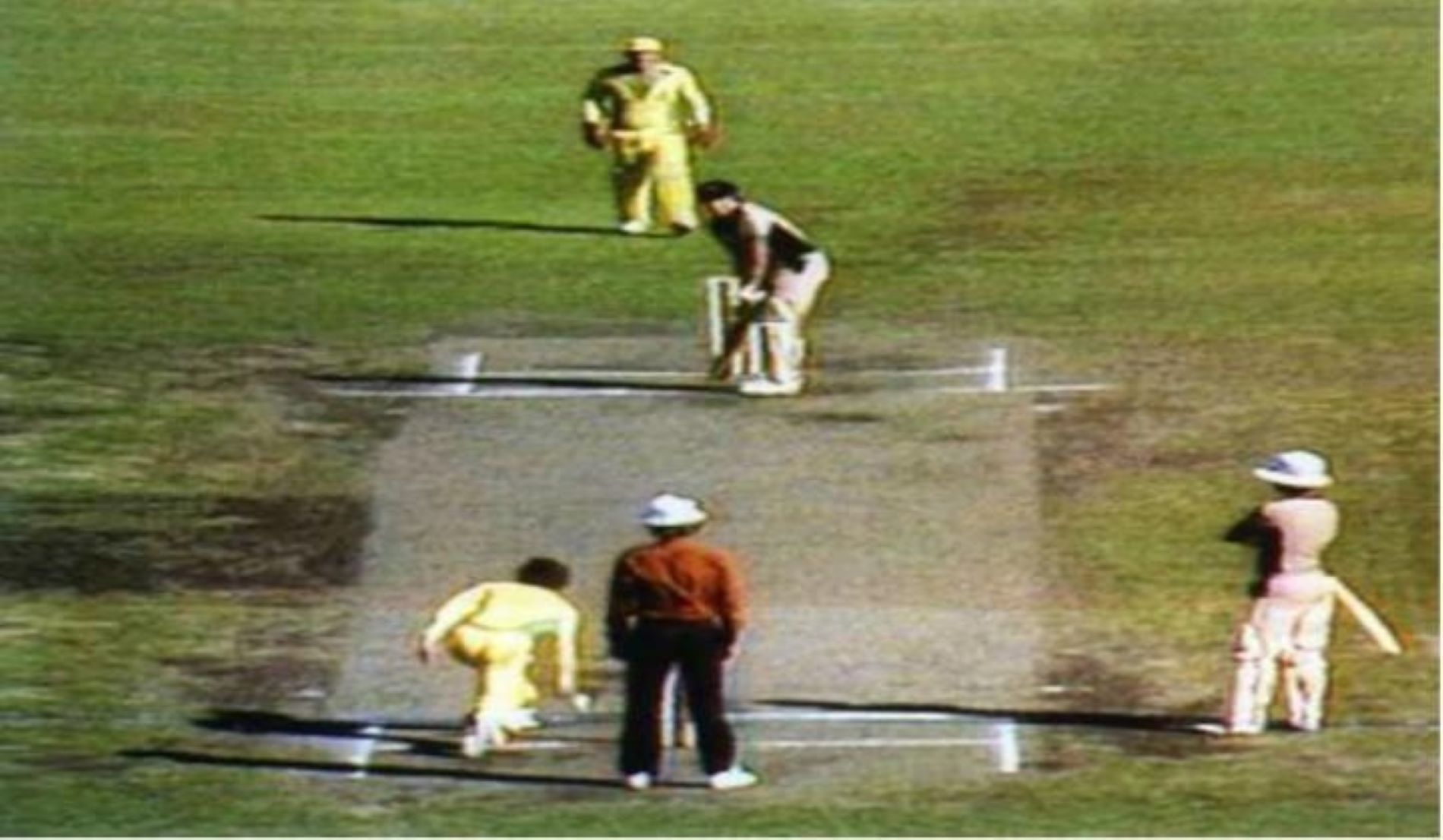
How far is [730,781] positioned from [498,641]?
4.32 ft

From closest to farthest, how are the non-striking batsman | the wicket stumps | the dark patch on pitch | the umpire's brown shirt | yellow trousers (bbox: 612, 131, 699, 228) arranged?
the umpire's brown shirt
the non-striking batsman
the dark patch on pitch
the wicket stumps
yellow trousers (bbox: 612, 131, 699, 228)

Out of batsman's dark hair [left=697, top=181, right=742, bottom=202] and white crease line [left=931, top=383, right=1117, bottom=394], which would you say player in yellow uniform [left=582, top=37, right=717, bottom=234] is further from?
batsman's dark hair [left=697, top=181, right=742, bottom=202]

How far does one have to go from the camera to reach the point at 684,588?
2361 centimetres

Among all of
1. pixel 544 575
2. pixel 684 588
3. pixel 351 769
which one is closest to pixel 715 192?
pixel 544 575

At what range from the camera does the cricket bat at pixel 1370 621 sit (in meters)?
24.2

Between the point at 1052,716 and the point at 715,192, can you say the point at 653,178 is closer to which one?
the point at 715,192

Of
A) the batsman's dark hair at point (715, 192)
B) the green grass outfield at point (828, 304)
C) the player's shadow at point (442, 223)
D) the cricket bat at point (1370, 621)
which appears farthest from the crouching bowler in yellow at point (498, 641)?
the player's shadow at point (442, 223)

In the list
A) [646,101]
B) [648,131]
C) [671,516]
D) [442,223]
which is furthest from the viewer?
[442,223]

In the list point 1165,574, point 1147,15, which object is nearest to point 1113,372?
point 1165,574

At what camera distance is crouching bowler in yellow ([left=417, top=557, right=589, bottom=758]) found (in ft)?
80.3

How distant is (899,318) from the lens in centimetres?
3369

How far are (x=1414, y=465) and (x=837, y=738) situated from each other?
19.4 feet

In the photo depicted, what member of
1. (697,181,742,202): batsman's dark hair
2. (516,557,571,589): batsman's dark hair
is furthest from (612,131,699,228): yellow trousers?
(516,557,571,589): batsman's dark hair

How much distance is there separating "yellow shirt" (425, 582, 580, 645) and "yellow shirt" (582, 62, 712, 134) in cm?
1098
